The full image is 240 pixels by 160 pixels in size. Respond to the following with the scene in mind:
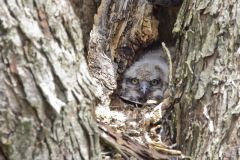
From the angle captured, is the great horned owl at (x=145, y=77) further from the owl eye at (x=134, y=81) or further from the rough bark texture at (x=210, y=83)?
the rough bark texture at (x=210, y=83)

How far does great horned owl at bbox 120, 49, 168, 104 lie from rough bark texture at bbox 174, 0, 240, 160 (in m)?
1.76

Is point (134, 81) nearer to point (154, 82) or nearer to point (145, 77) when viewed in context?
point (145, 77)

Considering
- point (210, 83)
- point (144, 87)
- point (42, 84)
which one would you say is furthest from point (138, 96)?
point (42, 84)

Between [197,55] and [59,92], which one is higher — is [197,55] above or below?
above

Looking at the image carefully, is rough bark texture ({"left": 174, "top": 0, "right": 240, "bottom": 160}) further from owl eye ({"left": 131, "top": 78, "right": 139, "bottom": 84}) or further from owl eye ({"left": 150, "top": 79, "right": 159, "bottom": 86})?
owl eye ({"left": 131, "top": 78, "right": 139, "bottom": 84})

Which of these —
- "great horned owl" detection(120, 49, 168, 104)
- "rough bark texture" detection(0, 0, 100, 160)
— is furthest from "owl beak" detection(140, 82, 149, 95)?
"rough bark texture" detection(0, 0, 100, 160)

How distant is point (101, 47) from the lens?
432cm

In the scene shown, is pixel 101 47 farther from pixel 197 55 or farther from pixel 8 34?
pixel 8 34

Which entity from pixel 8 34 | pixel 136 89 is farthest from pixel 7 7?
pixel 136 89

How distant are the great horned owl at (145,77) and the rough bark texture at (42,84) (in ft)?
8.57

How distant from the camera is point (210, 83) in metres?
2.61

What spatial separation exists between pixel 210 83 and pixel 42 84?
1.02m

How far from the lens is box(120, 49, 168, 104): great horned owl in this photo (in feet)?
15.2

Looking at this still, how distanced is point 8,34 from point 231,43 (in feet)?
3.98
